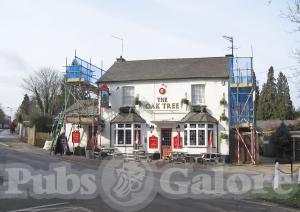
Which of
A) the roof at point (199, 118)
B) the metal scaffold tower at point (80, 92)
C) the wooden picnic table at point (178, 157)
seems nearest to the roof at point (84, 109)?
the metal scaffold tower at point (80, 92)

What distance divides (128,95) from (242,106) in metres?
8.66

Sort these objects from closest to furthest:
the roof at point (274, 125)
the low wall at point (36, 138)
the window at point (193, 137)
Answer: the window at point (193, 137) → the low wall at point (36, 138) → the roof at point (274, 125)

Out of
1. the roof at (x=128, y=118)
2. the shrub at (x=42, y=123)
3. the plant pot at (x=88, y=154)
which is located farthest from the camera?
the shrub at (x=42, y=123)

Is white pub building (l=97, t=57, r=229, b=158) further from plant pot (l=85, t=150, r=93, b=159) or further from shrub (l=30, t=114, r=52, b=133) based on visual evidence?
shrub (l=30, t=114, r=52, b=133)

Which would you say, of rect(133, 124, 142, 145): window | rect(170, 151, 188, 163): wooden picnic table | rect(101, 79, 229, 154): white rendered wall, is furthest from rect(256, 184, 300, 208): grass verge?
rect(133, 124, 142, 145): window

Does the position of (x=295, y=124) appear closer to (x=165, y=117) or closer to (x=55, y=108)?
(x=165, y=117)

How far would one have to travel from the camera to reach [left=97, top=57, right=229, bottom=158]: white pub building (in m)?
33.8

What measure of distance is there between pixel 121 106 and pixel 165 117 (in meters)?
3.66

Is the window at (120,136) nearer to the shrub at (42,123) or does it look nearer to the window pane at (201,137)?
the window pane at (201,137)

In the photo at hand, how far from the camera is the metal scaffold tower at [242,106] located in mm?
33688

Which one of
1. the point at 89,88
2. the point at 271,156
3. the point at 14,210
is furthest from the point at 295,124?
the point at 14,210

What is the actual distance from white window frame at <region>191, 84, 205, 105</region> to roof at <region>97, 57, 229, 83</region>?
30.3 inches

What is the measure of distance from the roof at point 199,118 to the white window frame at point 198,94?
982mm

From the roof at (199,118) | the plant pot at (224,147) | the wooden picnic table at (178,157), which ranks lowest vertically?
the wooden picnic table at (178,157)
